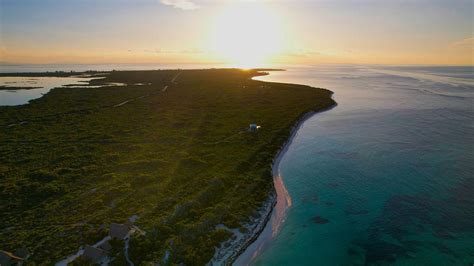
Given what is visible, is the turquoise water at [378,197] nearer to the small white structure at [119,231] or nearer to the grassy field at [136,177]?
the grassy field at [136,177]

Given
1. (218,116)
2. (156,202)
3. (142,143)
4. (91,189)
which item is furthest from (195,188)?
(218,116)

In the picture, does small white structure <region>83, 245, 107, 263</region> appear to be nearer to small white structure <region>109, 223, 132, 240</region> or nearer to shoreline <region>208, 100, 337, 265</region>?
small white structure <region>109, 223, 132, 240</region>

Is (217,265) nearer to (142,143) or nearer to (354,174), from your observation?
(354,174)

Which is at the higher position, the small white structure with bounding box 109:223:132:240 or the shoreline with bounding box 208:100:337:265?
the small white structure with bounding box 109:223:132:240

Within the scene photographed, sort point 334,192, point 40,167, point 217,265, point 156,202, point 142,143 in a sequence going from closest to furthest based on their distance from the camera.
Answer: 1. point 217,265
2. point 156,202
3. point 334,192
4. point 40,167
5. point 142,143

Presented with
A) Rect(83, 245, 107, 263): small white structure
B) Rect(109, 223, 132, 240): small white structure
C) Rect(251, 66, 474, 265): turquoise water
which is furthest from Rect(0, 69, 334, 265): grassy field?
Rect(251, 66, 474, 265): turquoise water

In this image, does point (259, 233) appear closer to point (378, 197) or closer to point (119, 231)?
point (119, 231)
